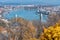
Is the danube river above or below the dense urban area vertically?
above

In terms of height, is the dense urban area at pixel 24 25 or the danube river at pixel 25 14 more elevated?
the danube river at pixel 25 14

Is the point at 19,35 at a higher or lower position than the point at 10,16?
lower

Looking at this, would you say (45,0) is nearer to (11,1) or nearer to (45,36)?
(11,1)

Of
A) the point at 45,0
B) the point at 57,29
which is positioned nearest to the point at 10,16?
the point at 45,0

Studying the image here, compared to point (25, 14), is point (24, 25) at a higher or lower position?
lower

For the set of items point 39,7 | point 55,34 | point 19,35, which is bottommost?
point 19,35

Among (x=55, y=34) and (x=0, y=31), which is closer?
(x=55, y=34)

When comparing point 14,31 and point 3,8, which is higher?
point 3,8

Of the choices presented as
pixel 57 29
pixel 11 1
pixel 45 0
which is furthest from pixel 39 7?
pixel 57 29

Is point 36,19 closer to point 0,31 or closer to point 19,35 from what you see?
point 19,35
